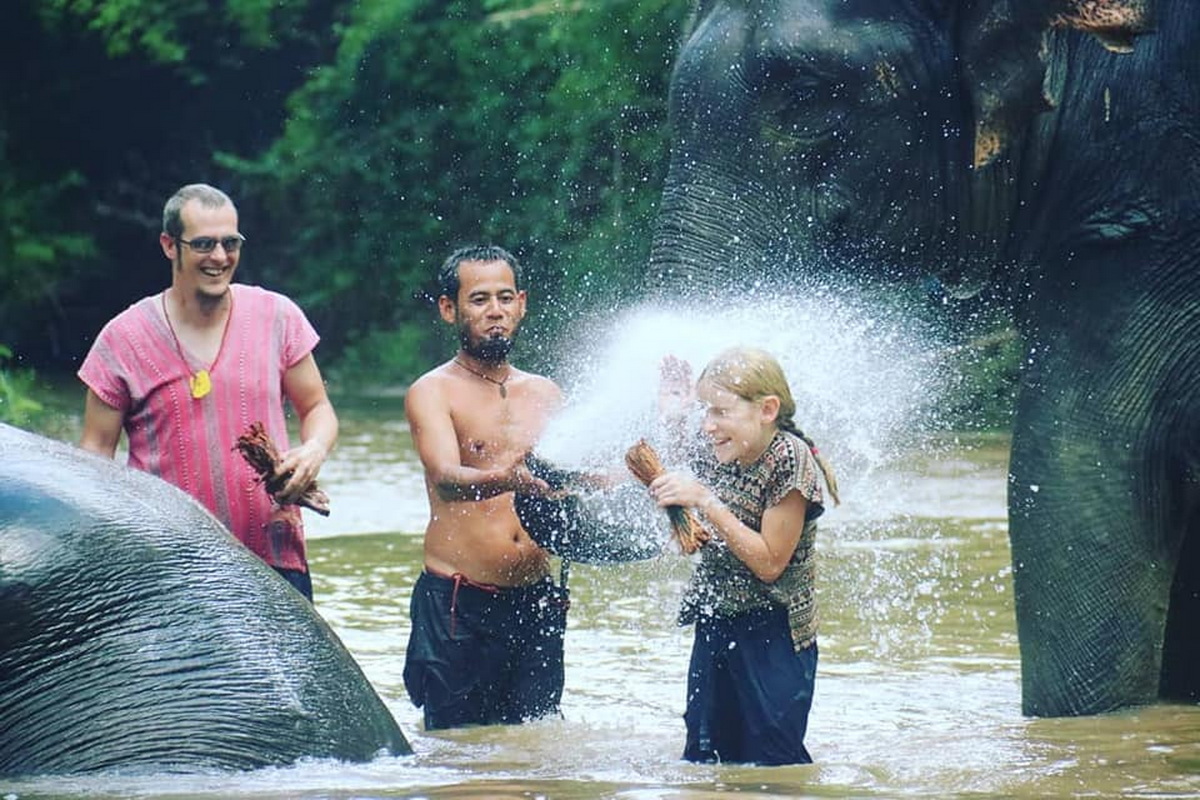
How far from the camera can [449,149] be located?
2788cm

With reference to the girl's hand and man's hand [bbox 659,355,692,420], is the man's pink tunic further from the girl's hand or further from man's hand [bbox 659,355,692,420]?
the girl's hand

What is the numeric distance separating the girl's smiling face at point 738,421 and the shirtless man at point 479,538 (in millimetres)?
977

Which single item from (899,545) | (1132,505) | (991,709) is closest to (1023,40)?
(1132,505)

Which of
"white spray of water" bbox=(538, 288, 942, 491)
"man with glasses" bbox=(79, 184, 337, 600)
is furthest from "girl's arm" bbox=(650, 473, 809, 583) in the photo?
"man with glasses" bbox=(79, 184, 337, 600)

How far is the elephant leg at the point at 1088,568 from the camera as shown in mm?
6285

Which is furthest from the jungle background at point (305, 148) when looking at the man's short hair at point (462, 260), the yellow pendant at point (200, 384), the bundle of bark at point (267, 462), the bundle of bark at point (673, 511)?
the bundle of bark at point (673, 511)

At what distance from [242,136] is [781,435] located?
26325 mm

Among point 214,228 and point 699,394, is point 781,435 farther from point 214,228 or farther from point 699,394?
point 214,228

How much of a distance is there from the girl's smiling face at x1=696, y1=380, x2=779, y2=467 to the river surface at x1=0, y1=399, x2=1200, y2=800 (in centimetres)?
75

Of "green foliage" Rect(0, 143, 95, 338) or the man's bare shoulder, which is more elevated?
"green foliage" Rect(0, 143, 95, 338)

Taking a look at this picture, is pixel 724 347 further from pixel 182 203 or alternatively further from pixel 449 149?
pixel 449 149

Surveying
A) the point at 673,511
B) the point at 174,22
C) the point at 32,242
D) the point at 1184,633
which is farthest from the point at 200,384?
the point at 174,22

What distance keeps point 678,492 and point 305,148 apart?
2398cm

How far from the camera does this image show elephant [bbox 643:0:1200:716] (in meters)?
6.25
